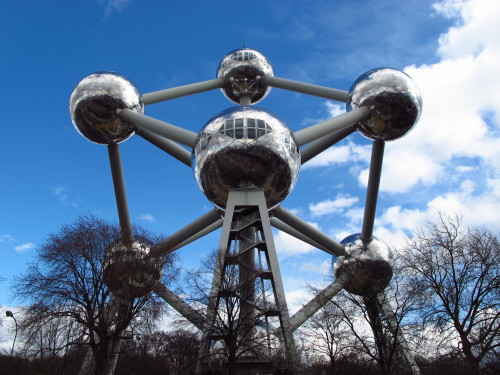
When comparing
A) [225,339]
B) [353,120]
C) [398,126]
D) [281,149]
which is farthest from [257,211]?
[398,126]

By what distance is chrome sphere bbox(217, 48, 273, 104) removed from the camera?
65.2 feet

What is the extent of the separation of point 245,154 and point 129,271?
570 centimetres

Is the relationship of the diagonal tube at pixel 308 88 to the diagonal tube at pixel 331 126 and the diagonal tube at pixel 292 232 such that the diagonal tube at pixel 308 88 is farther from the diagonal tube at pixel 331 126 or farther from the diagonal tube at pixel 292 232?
the diagonal tube at pixel 292 232

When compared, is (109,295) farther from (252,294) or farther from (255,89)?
(255,89)

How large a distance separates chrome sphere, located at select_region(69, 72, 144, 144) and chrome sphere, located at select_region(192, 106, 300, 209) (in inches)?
132

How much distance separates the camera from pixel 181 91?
697 inches

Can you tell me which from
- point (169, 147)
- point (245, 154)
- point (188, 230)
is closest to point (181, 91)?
point (169, 147)

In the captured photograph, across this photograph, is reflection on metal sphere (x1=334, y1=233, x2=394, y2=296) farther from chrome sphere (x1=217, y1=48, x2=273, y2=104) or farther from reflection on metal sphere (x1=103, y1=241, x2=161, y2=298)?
chrome sphere (x1=217, y1=48, x2=273, y2=104)

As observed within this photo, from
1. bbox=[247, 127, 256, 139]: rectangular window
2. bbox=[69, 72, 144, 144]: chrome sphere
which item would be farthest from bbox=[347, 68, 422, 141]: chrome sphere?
bbox=[69, 72, 144, 144]: chrome sphere

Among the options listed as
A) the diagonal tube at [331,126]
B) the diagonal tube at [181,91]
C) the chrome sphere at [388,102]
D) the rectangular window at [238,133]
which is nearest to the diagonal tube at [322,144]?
the chrome sphere at [388,102]

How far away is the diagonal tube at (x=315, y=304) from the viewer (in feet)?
48.0

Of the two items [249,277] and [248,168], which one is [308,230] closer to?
[249,277]

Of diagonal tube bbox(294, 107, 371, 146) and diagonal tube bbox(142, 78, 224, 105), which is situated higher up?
diagonal tube bbox(142, 78, 224, 105)

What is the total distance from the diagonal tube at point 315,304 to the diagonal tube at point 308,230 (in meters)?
1.20
